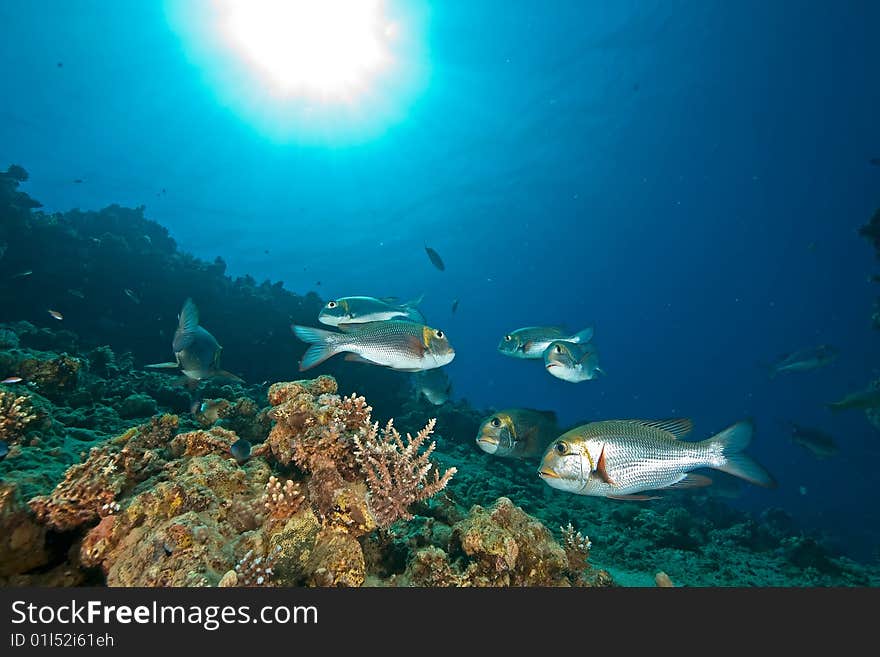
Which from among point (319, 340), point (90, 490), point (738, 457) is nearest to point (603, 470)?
point (738, 457)

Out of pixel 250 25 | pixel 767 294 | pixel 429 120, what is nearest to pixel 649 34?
pixel 429 120

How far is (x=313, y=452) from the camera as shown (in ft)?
10.9

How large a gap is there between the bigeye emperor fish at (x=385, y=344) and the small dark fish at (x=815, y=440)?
11.0m

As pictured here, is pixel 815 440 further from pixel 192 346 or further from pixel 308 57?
pixel 308 57

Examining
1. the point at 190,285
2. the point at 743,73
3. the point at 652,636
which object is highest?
the point at 743,73

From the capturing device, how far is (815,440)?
10.0 meters

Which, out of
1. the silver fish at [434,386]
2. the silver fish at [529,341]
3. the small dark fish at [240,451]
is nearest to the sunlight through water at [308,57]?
the silver fish at [434,386]

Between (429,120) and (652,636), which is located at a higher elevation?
(429,120)

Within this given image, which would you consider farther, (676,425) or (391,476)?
(676,425)

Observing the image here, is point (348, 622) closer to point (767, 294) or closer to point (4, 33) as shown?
point (4, 33)

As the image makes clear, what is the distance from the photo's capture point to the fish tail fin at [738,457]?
3.09m

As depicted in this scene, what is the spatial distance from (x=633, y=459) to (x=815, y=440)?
10.9m

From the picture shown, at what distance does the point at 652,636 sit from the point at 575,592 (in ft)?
1.83

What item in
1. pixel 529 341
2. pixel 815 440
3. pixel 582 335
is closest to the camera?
pixel 529 341
